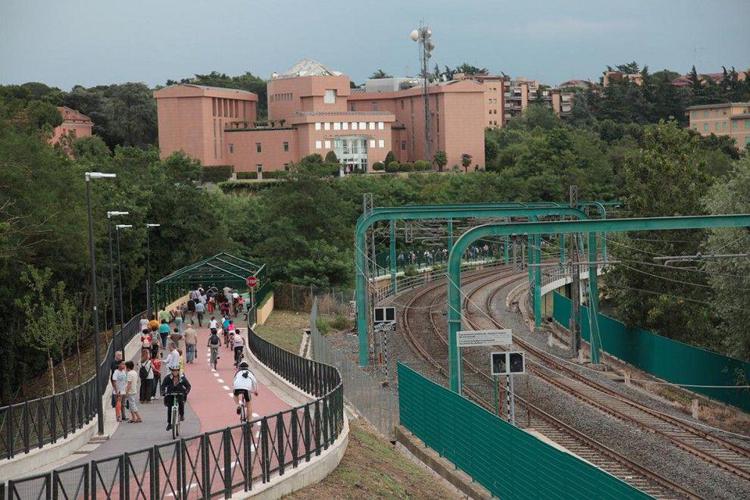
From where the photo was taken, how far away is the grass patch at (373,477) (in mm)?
21734

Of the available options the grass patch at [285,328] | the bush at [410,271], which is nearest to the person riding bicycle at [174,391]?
the grass patch at [285,328]

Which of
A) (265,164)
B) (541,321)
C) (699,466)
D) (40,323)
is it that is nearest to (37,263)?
(40,323)

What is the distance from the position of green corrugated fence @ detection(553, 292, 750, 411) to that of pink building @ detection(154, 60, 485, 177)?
317 ft

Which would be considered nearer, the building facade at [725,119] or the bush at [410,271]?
the bush at [410,271]

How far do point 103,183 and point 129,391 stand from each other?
48.6 metres

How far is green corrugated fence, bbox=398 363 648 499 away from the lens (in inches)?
769

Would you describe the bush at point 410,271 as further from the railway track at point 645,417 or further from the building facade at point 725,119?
the building facade at point 725,119

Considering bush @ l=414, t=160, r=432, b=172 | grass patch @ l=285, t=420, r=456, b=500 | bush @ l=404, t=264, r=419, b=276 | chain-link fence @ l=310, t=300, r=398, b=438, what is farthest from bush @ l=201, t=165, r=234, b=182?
grass patch @ l=285, t=420, r=456, b=500

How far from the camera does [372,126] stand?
495 ft

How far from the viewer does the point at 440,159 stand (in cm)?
15038

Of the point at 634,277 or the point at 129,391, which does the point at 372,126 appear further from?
the point at 129,391

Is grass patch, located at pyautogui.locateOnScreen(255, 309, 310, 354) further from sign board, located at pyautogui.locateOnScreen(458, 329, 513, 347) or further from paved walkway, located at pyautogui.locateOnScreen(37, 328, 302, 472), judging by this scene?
sign board, located at pyautogui.locateOnScreen(458, 329, 513, 347)

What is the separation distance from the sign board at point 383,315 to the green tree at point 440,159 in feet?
357

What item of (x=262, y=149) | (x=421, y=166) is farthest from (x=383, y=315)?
(x=262, y=149)
